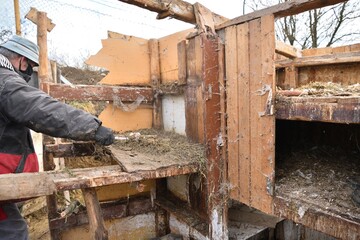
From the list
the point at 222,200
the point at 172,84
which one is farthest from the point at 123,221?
the point at 172,84

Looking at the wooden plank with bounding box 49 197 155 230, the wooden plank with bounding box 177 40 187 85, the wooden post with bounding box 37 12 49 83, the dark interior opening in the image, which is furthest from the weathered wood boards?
the wooden post with bounding box 37 12 49 83

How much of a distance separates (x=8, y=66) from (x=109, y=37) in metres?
2.55

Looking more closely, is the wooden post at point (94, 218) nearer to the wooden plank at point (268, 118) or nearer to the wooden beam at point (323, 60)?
the wooden plank at point (268, 118)

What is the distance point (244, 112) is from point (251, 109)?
0.10 meters

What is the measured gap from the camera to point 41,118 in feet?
5.69

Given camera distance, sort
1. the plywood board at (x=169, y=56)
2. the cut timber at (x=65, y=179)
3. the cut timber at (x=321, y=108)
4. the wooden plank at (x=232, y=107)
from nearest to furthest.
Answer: the cut timber at (x=65, y=179) → the cut timber at (x=321, y=108) → the wooden plank at (x=232, y=107) → the plywood board at (x=169, y=56)

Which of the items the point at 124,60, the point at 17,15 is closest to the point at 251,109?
the point at 124,60

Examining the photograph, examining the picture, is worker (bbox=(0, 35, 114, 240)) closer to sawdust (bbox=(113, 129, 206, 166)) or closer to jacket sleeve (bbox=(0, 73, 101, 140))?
jacket sleeve (bbox=(0, 73, 101, 140))

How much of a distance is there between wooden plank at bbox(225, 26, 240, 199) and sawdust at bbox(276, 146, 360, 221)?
17.8 inches

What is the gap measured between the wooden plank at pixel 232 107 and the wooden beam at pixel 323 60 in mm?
2229

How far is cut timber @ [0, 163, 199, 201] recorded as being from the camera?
1.52 meters

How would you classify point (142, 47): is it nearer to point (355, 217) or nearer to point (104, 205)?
point (104, 205)

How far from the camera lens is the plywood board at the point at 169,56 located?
4.07m

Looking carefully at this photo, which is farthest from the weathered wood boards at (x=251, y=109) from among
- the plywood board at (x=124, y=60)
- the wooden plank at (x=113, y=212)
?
the plywood board at (x=124, y=60)
